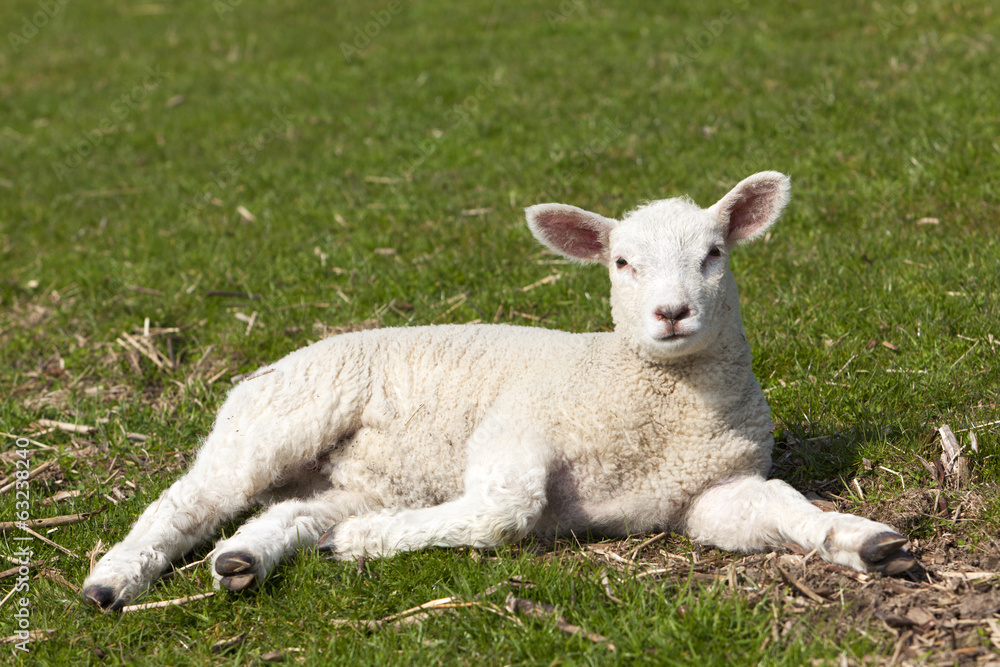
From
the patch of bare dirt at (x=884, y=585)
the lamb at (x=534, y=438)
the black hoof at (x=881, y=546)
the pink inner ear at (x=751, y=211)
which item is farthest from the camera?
the pink inner ear at (x=751, y=211)

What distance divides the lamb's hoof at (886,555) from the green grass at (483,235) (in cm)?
36

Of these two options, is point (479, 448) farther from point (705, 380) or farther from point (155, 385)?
point (155, 385)

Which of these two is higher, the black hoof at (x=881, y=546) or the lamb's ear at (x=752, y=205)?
the lamb's ear at (x=752, y=205)

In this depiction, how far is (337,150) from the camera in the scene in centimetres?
986

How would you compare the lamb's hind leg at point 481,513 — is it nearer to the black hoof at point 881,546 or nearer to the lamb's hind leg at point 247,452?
the lamb's hind leg at point 247,452

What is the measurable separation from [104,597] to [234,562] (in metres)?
0.59

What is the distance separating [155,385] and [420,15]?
1025 cm

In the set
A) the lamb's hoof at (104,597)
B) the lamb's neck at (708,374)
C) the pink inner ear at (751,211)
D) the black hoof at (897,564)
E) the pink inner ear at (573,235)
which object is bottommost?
the lamb's hoof at (104,597)

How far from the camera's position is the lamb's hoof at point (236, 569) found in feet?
11.8

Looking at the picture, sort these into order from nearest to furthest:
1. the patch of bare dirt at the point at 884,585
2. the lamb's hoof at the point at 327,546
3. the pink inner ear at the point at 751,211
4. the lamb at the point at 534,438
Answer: the patch of bare dirt at the point at 884,585
the lamb at the point at 534,438
the lamb's hoof at the point at 327,546
the pink inner ear at the point at 751,211

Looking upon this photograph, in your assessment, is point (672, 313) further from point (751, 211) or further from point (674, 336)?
point (751, 211)

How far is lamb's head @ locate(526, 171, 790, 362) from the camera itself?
358cm

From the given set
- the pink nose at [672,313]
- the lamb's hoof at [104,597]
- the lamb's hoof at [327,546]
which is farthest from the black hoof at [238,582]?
the pink nose at [672,313]

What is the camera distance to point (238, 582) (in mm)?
3594
